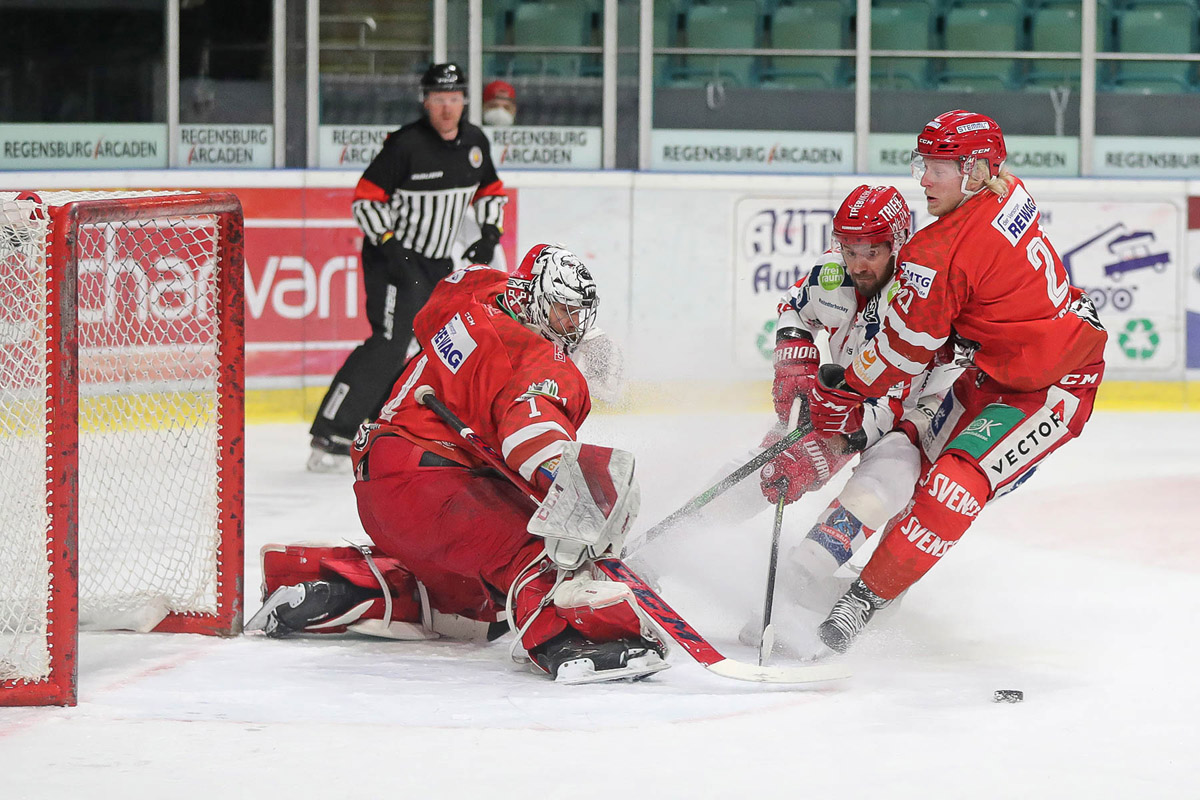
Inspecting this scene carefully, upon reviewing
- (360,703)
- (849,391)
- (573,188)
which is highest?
(573,188)

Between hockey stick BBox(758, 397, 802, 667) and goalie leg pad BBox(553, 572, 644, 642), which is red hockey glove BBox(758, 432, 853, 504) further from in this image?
goalie leg pad BBox(553, 572, 644, 642)

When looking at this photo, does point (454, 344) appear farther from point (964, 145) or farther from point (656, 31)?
point (656, 31)

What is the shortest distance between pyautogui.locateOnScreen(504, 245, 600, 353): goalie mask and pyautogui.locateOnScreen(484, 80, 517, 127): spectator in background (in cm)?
416

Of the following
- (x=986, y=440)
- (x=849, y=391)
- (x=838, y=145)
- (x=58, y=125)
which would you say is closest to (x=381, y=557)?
(x=849, y=391)

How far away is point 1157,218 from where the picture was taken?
Result: 6973 millimetres

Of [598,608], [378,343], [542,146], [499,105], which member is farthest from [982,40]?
[598,608]

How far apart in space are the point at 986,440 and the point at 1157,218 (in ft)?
13.8

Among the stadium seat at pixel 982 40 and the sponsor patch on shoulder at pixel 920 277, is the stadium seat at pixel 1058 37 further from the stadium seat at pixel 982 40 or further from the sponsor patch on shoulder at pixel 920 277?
the sponsor patch on shoulder at pixel 920 277

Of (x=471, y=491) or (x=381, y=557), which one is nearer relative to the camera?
(x=471, y=491)

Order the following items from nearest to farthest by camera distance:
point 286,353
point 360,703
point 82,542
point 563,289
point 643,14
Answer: point 360,703 < point 563,289 < point 82,542 < point 286,353 < point 643,14

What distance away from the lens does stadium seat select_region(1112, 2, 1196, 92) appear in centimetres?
750

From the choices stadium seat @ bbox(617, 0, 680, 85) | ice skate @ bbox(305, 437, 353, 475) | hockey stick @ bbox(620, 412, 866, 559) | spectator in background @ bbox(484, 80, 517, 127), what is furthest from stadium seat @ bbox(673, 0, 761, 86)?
hockey stick @ bbox(620, 412, 866, 559)

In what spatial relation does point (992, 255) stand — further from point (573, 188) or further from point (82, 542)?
point (573, 188)

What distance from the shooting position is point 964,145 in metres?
3.15
